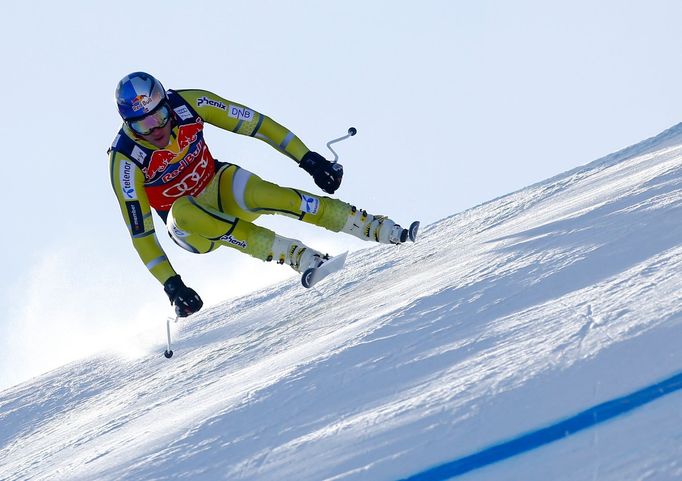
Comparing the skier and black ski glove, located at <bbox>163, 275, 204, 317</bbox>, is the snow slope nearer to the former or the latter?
black ski glove, located at <bbox>163, 275, 204, 317</bbox>

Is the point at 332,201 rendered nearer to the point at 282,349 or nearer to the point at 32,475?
the point at 282,349

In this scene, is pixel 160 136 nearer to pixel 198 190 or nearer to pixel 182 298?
pixel 198 190

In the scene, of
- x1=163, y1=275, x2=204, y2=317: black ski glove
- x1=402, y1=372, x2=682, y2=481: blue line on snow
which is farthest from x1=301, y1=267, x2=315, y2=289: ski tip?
x1=402, y1=372, x2=682, y2=481: blue line on snow

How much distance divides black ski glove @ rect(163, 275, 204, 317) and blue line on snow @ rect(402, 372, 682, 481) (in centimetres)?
332

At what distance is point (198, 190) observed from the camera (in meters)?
6.21

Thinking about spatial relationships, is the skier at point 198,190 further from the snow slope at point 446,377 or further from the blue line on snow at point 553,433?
the blue line on snow at point 553,433

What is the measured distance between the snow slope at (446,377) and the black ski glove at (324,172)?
73cm

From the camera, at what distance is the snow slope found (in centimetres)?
263

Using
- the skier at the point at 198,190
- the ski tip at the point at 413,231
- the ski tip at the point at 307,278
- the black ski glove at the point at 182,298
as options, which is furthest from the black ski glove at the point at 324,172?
the black ski glove at the point at 182,298

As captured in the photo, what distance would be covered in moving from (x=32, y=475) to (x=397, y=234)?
2.79 m

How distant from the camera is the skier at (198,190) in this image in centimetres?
583

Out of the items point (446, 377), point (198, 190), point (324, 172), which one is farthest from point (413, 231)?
point (446, 377)

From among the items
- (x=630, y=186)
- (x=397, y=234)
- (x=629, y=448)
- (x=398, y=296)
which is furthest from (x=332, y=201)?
(x=629, y=448)

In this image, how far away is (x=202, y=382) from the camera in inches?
197
